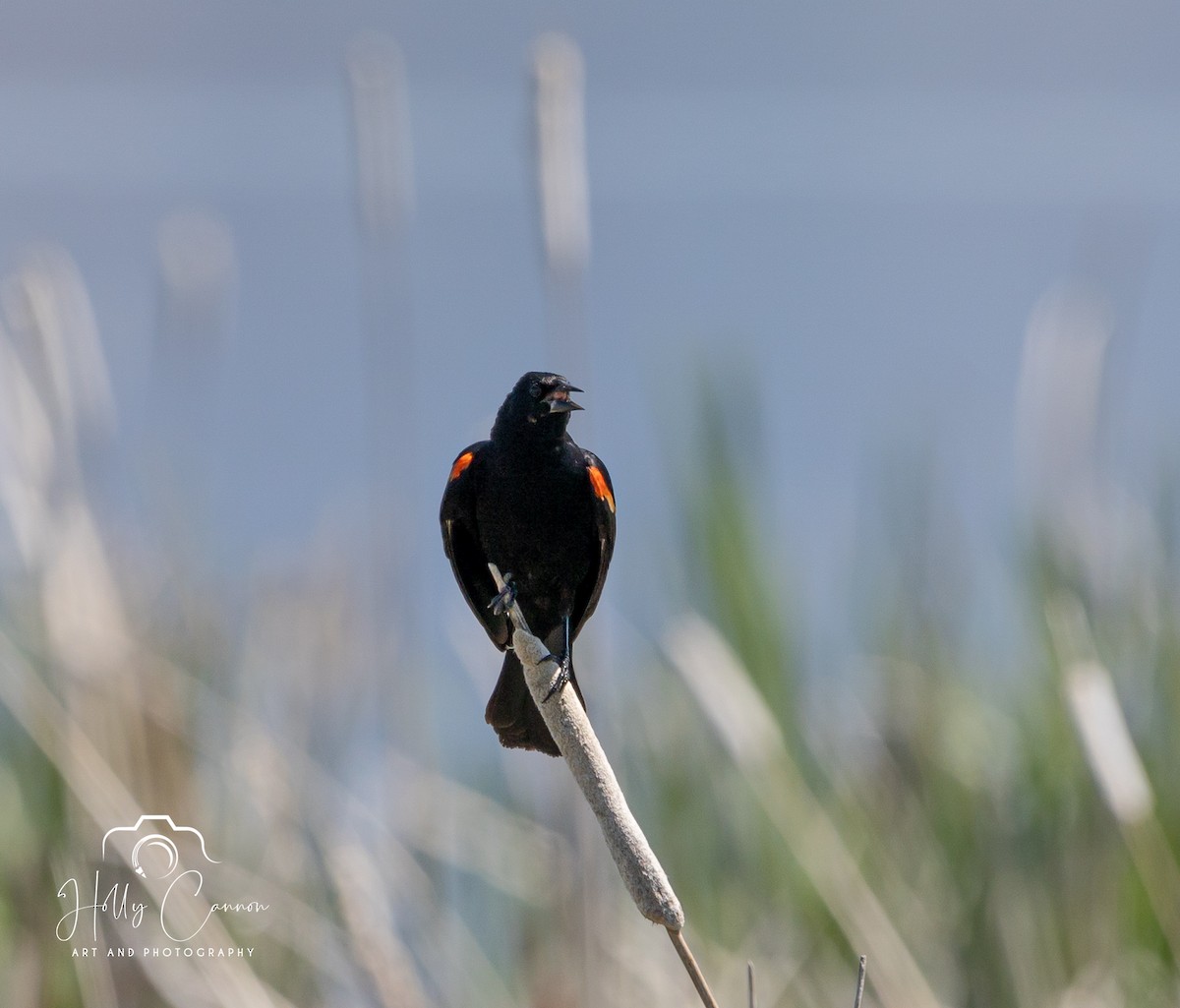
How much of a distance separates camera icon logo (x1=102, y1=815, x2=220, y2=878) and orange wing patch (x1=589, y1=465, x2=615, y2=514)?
1241 millimetres

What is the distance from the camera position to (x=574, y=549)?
1645 mm

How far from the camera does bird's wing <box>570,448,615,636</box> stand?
164 cm

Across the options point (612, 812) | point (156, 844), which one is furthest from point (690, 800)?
point (612, 812)

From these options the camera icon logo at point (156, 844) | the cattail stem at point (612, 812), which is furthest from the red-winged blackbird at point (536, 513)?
the camera icon logo at point (156, 844)

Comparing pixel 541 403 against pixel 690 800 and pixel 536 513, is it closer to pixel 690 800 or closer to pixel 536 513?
pixel 536 513

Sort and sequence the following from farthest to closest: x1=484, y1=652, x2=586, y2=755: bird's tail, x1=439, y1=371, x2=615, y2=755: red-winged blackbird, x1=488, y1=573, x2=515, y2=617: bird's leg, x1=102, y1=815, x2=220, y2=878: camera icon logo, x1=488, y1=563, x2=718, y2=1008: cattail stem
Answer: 1. x1=102, y1=815, x2=220, y2=878: camera icon logo
2. x1=439, y1=371, x2=615, y2=755: red-winged blackbird
3. x1=488, y1=573, x2=515, y2=617: bird's leg
4. x1=484, y1=652, x2=586, y2=755: bird's tail
5. x1=488, y1=563, x2=718, y2=1008: cattail stem

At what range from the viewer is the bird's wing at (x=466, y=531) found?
1656 mm

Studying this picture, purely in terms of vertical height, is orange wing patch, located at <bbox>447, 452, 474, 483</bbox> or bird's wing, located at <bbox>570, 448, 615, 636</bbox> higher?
orange wing patch, located at <bbox>447, 452, 474, 483</bbox>

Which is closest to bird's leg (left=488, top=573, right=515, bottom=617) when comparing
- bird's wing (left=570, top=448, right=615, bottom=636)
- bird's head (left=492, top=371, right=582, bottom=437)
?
bird's wing (left=570, top=448, right=615, bottom=636)

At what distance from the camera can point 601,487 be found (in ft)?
5.44

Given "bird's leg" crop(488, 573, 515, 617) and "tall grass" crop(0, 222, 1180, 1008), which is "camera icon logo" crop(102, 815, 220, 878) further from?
"bird's leg" crop(488, 573, 515, 617)

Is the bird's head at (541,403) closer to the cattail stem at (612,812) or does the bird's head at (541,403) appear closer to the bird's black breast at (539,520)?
the bird's black breast at (539,520)

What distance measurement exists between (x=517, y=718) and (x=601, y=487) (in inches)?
16.5

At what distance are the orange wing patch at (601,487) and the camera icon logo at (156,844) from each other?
4.07 ft
